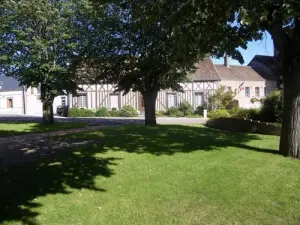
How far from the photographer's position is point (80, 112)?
3938 cm

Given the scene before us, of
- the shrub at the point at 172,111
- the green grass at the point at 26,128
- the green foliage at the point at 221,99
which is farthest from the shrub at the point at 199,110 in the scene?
the green grass at the point at 26,128

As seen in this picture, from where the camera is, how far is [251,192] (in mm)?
6348

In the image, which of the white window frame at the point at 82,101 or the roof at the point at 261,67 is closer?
the white window frame at the point at 82,101

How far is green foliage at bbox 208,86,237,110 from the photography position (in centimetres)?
3816

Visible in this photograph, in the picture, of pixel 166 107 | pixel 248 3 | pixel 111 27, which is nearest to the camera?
pixel 248 3

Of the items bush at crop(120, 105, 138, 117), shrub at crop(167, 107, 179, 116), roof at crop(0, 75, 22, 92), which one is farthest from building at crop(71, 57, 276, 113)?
roof at crop(0, 75, 22, 92)

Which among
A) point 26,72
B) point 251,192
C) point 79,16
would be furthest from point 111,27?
point 251,192

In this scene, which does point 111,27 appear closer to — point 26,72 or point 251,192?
point 26,72

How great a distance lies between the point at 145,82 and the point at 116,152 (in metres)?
11.7

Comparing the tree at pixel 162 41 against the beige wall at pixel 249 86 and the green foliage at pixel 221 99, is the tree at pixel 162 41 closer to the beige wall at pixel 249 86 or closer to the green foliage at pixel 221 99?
the green foliage at pixel 221 99

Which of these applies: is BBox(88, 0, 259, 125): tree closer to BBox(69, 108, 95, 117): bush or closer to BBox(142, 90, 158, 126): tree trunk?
BBox(142, 90, 158, 126): tree trunk

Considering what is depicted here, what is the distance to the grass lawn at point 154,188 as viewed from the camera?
17.5 ft

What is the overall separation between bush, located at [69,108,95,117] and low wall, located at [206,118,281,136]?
20424 millimetres

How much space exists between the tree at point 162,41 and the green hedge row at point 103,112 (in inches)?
684
